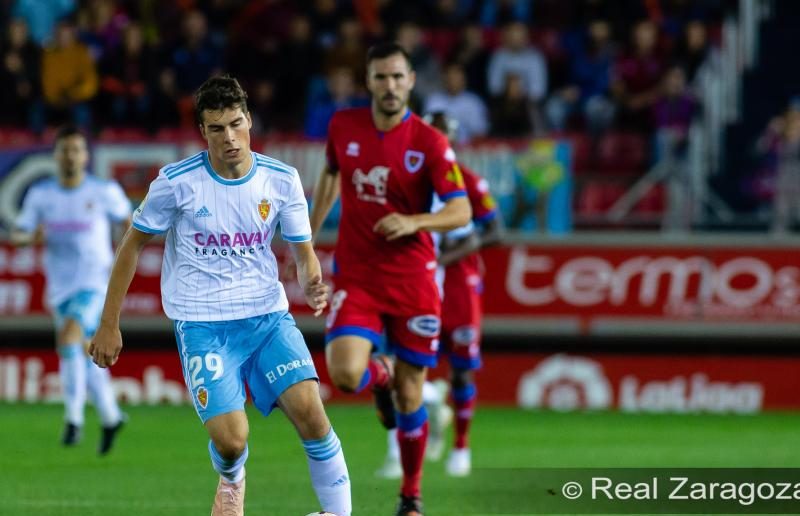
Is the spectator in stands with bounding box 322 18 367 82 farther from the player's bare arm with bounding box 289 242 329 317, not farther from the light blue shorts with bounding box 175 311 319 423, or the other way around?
the light blue shorts with bounding box 175 311 319 423

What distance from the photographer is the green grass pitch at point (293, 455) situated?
9672 mm

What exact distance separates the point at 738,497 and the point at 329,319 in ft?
7.98

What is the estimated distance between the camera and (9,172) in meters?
16.6

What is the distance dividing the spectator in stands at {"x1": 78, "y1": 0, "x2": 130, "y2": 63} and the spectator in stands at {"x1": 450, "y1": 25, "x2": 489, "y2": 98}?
4042mm

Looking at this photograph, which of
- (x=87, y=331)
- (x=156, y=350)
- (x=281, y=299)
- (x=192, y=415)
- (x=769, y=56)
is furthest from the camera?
(x=769, y=56)

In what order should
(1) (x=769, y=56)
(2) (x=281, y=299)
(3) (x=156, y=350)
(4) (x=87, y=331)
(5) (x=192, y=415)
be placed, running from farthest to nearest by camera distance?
(1) (x=769, y=56)
(3) (x=156, y=350)
(5) (x=192, y=415)
(4) (x=87, y=331)
(2) (x=281, y=299)

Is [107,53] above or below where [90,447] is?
above

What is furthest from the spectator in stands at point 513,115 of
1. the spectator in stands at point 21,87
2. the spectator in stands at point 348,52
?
the spectator in stands at point 21,87

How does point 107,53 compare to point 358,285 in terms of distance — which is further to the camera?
point 107,53

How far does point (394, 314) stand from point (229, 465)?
2.00 m

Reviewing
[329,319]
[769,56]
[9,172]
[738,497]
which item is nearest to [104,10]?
[9,172]

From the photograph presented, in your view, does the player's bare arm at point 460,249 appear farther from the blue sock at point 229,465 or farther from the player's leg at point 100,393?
the blue sock at point 229,465

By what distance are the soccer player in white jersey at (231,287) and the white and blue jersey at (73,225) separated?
549 centimetres

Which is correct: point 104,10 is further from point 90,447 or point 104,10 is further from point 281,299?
point 281,299
